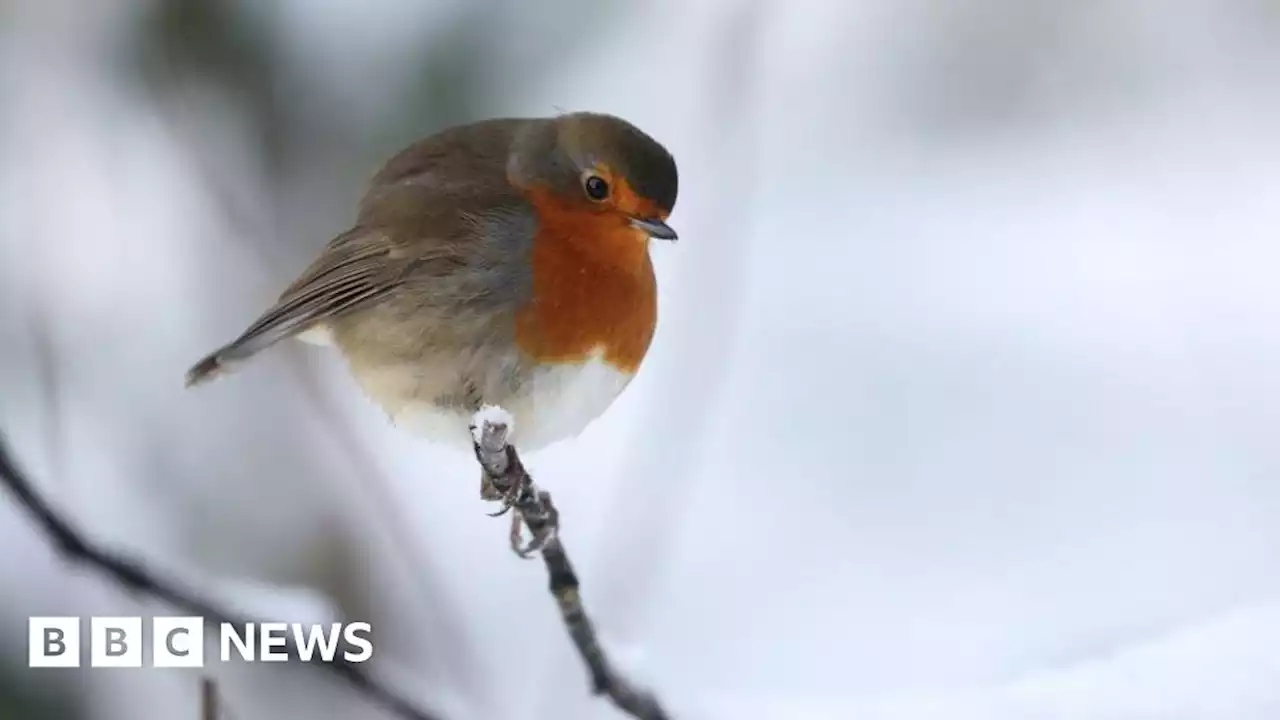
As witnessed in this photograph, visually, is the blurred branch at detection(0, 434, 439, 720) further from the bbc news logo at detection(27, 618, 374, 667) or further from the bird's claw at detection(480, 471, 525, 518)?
the bird's claw at detection(480, 471, 525, 518)

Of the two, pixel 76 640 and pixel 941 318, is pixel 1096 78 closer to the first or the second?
pixel 941 318

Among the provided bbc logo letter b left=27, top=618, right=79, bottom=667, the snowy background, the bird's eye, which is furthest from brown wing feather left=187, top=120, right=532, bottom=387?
bbc logo letter b left=27, top=618, right=79, bottom=667

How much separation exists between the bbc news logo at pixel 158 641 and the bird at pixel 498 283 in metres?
0.29

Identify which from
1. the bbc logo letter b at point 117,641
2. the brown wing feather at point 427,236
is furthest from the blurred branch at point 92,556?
the bbc logo letter b at point 117,641

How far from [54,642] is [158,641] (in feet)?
0.92

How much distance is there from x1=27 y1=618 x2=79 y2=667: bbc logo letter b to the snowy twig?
2.93 ft

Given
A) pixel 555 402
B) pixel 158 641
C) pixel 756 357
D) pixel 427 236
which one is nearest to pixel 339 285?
pixel 427 236

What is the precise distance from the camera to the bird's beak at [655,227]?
130 cm

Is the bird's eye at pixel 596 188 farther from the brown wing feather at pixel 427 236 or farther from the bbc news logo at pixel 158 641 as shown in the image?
the bbc news logo at pixel 158 641

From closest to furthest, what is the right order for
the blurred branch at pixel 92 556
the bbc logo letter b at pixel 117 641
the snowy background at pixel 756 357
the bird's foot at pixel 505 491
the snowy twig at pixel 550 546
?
1. the blurred branch at pixel 92 556
2. the snowy twig at pixel 550 546
3. the bird's foot at pixel 505 491
4. the bbc logo letter b at pixel 117 641
5. the snowy background at pixel 756 357

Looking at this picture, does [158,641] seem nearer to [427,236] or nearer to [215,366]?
[215,366]

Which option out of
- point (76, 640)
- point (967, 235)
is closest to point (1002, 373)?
point (967, 235)

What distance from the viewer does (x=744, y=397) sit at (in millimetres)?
3057

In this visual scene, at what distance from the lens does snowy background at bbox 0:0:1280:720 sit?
2084 mm
